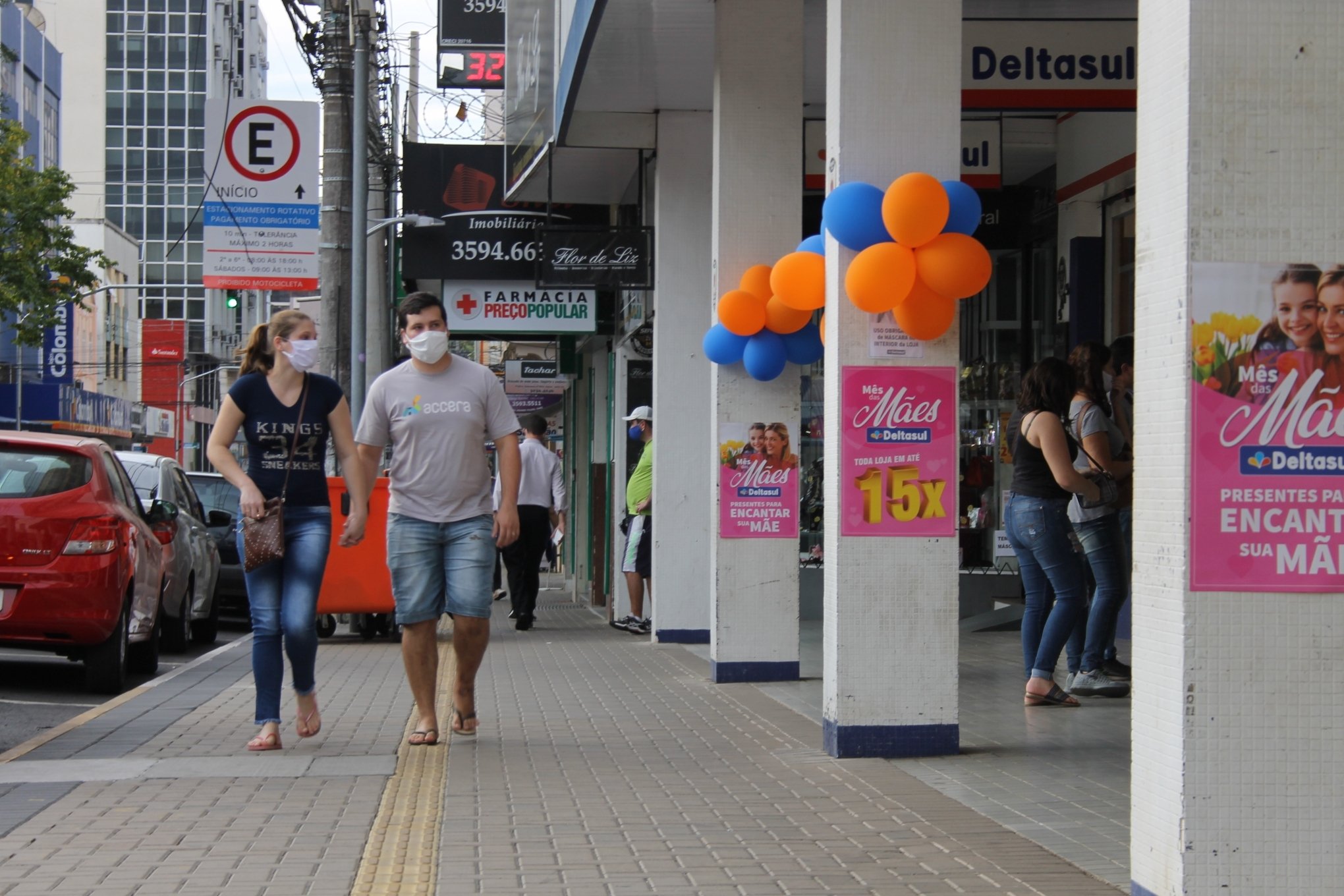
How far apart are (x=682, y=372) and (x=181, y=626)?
15.4ft

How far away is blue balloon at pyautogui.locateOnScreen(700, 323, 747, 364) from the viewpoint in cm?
1008

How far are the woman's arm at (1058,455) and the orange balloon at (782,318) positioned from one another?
5.81 ft

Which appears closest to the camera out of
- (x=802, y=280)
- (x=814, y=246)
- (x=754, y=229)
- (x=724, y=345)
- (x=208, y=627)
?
(x=802, y=280)

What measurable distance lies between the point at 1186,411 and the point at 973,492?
36.2 ft

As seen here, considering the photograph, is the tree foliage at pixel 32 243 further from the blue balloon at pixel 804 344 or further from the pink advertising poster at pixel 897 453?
the pink advertising poster at pixel 897 453

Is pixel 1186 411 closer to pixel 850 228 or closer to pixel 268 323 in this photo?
pixel 850 228

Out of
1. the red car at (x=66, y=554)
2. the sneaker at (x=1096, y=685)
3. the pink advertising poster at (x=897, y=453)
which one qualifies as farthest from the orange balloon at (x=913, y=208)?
the red car at (x=66, y=554)

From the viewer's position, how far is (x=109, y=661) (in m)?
10.3

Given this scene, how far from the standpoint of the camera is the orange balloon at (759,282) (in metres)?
10.1

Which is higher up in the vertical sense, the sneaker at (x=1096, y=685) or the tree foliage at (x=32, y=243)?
the tree foliage at (x=32, y=243)

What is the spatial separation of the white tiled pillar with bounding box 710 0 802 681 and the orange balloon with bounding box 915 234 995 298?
3.06 meters

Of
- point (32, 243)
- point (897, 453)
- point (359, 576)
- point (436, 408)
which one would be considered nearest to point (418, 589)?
point (436, 408)

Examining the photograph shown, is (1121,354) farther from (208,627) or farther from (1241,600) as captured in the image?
(208,627)

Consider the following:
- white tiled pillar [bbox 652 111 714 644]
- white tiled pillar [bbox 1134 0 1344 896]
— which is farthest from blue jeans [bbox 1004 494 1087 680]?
white tiled pillar [bbox 1134 0 1344 896]
